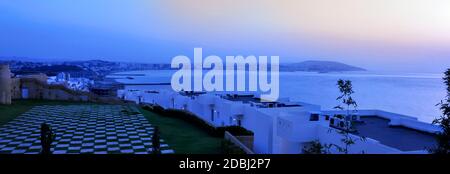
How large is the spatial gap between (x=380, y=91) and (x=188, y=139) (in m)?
18.6

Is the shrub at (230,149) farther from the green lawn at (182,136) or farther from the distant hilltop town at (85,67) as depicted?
the distant hilltop town at (85,67)

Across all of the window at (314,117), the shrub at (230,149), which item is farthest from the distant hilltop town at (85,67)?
the shrub at (230,149)

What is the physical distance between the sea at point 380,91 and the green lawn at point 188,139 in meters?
5.87

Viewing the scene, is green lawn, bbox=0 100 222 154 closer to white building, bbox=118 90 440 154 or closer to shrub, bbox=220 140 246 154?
shrub, bbox=220 140 246 154

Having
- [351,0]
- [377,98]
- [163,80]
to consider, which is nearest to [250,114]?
[351,0]

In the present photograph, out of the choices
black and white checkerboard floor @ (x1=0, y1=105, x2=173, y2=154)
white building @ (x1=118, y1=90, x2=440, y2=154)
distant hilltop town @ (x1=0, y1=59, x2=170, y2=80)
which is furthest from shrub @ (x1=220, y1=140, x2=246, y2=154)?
distant hilltop town @ (x1=0, y1=59, x2=170, y2=80)

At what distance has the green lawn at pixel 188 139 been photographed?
313 inches

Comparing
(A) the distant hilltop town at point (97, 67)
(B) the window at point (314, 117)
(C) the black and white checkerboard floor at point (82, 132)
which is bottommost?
(C) the black and white checkerboard floor at point (82, 132)

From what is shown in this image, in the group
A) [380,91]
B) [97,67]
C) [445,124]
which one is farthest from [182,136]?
[97,67]

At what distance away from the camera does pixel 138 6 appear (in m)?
10.2

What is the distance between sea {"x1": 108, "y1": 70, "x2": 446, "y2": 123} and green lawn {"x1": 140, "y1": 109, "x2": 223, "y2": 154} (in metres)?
5.87

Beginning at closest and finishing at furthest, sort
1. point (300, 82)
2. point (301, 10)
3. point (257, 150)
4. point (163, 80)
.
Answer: point (301, 10), point (257, 150), point (300, 82), point (163, 80)

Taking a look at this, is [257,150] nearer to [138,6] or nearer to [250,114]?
[250,114]
